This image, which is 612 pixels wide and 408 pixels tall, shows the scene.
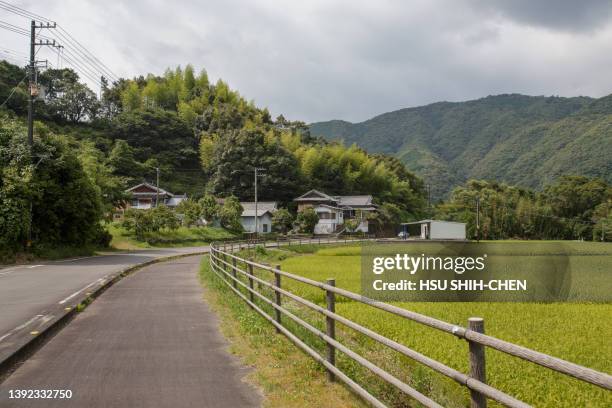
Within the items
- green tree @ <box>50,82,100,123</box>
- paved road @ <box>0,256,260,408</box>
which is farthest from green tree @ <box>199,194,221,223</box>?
paved road @ <box>0,256,260,408</box>

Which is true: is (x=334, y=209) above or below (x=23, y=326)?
above

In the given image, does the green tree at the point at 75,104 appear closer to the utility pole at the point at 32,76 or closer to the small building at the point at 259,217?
the small building at the point at 259,217

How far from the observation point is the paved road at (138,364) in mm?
5535

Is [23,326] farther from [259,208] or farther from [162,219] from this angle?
[259,208]

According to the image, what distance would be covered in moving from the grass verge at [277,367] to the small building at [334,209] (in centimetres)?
6439

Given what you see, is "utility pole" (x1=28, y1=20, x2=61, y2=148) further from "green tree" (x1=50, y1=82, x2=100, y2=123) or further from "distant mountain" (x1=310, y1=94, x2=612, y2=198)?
"distant mountain" (x1=310, y1=94, x2=612, y2=198)

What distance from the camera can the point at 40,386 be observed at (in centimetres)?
595

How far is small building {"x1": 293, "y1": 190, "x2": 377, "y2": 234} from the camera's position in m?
76.6

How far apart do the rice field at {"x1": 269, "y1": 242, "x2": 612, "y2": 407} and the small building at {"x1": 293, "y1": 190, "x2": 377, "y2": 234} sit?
61537mm

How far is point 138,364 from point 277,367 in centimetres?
172

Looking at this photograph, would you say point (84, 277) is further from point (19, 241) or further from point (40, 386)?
point (40, 386)

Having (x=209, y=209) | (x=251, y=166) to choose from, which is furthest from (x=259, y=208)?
(x=209, y=209)

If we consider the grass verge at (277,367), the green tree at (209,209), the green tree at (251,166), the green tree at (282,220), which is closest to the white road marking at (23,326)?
the grass verge at (277,367)

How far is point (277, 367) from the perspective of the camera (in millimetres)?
6711
